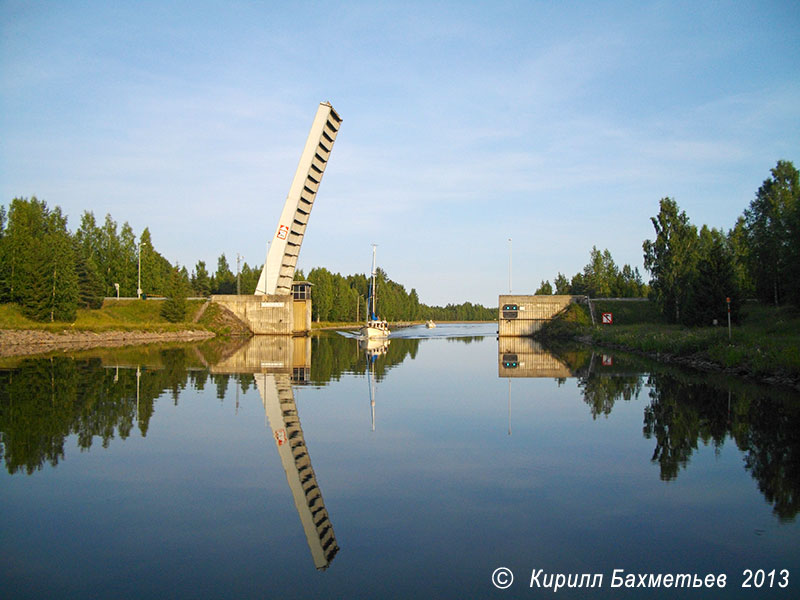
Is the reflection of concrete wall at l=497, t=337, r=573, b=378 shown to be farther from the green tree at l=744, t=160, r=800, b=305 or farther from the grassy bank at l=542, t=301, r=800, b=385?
the green tree at l=744, t=160, r=800, b=305

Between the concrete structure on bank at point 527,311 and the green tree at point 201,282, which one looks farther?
the green tree at point 201,282

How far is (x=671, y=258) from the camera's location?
4756 cm

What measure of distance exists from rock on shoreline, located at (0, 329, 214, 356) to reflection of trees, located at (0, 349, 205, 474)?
542 inches

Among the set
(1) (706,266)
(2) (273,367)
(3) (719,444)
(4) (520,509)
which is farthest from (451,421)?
(1) (706,266)

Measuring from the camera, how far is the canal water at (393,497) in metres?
5.19

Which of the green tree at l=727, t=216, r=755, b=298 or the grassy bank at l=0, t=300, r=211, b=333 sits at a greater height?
the green tree at l=727, t=216, r=755, b=298

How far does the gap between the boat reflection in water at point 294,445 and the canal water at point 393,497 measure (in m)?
0.04

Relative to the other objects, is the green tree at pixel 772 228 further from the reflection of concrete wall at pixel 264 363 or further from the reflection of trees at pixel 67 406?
the reflection of trees at pixel 67 406

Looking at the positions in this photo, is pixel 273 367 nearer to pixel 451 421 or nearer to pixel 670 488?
pixel 451 421

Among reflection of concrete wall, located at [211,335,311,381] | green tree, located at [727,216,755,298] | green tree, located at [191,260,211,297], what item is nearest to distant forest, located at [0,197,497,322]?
green tree, located at [191,260,211,297]

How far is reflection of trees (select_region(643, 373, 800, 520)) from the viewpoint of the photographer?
26.9ft

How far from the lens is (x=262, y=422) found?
12.4 m

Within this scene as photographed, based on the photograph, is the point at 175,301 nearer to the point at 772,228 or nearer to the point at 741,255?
the point at 772,228

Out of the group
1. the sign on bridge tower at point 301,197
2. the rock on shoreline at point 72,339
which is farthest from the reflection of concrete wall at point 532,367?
the rock on shoreline at point 72,339
